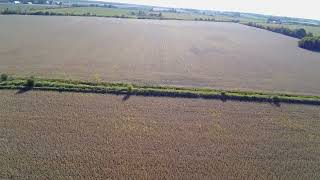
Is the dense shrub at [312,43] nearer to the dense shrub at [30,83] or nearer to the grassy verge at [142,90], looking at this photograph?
the grassy verge at [142,90]

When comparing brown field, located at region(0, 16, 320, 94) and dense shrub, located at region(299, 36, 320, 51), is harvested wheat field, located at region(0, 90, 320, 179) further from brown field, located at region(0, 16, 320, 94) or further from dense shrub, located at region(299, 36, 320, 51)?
dense shrub, located at region(299, 36, 320, 51)

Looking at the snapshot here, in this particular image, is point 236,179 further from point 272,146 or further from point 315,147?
point 315,147

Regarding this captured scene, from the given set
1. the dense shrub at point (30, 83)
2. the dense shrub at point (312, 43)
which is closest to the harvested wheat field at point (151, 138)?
the dense shrub at point (30, 83)

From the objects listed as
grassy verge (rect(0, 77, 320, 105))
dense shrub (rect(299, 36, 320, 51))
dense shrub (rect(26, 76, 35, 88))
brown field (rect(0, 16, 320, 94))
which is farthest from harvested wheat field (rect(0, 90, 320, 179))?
dense shrub (rect(299, 36, 320, 51))

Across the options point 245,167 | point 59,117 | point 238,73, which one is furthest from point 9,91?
point 238,73

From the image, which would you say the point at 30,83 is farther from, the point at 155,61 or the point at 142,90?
the point at 155,61
